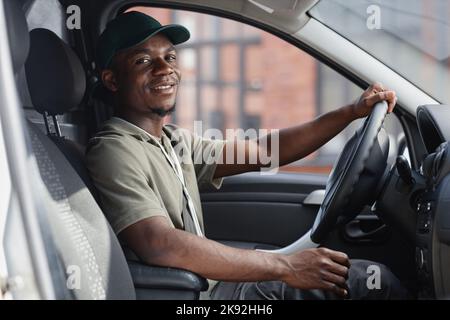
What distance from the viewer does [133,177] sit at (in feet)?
5.32

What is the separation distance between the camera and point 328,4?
2.08 metres

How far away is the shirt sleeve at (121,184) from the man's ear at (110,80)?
0.90 ft

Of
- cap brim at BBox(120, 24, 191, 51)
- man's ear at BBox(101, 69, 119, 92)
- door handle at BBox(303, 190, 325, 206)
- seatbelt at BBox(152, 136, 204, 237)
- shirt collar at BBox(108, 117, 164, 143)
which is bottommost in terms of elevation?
door handle at BBox(303, 190, 325, 206)

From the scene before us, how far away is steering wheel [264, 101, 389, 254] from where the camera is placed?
1629 mm

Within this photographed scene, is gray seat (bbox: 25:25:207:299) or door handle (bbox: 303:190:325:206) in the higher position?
gray seat (bbox: 25:25:207:299)

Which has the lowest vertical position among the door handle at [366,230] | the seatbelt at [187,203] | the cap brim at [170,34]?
the door handle at [366,230]

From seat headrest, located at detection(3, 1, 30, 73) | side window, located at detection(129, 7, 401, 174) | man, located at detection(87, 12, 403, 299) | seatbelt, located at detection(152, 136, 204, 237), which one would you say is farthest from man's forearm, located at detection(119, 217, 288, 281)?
side window, located at detection(129, 7, 401, 174)

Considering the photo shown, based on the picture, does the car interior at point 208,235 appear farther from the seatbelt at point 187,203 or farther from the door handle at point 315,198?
the seatbelt at point 187,203

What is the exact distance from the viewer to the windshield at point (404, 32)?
2.01 m

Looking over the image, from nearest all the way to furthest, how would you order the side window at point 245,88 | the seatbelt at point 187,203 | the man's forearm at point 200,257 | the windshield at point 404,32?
the man's forearm at point 200,257 < the seatbelt at point 187,203 < the windshield at point 404,32 < the side window at point 245,88

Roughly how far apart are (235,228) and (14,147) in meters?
1.47

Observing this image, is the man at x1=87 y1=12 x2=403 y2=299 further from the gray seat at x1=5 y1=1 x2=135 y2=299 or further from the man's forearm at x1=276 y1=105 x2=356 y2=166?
the gray seat at x1=5 y1=1 x2=135 y2=299

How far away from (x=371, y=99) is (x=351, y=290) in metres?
0.54

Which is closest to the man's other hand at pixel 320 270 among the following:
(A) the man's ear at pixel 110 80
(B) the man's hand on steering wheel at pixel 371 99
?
(B) the man's hand on steering wheel at pixel 371 99
